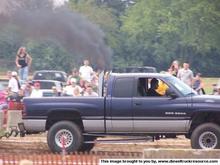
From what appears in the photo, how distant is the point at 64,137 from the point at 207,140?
10.2 feet

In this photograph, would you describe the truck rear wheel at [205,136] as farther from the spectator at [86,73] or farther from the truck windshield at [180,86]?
the spectator at [86,73]

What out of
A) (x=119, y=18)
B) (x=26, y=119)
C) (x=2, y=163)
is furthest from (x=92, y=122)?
(x=119, y=18)

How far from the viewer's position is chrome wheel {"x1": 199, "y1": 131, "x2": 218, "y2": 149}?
15828 mm

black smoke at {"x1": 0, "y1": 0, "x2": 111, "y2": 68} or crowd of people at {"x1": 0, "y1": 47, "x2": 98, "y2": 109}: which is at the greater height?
black smoke at {"x1": 0, "y1": 0, "x2": 111, "y2": 68}

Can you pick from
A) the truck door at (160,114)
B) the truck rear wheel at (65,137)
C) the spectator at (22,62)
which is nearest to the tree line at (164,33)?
the spectator at (22,62)

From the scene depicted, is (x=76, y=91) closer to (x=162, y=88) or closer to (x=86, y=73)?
(x=86, y=73)

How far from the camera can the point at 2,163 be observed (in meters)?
12.4

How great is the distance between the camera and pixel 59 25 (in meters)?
21.9

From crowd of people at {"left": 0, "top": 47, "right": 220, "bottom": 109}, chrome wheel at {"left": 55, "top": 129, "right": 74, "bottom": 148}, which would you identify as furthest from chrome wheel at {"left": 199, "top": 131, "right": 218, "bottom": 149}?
crowd of people at {"left": 0, "top": 47, "right": 220, "bottom": 109}

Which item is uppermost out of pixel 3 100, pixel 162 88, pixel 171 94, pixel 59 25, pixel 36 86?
pixel 59 25

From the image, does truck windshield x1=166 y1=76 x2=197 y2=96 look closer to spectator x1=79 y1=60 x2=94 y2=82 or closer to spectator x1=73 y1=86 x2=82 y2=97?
spectator x1=73 y1=86 x2=82 y2=97

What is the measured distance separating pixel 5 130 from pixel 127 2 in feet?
188

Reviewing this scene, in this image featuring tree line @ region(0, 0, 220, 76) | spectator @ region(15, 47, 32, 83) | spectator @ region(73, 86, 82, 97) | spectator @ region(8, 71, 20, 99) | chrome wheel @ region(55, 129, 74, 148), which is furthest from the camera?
tree line @ region(0, 0, 220, 76)

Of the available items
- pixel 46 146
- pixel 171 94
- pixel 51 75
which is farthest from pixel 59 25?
pixel 51 75
